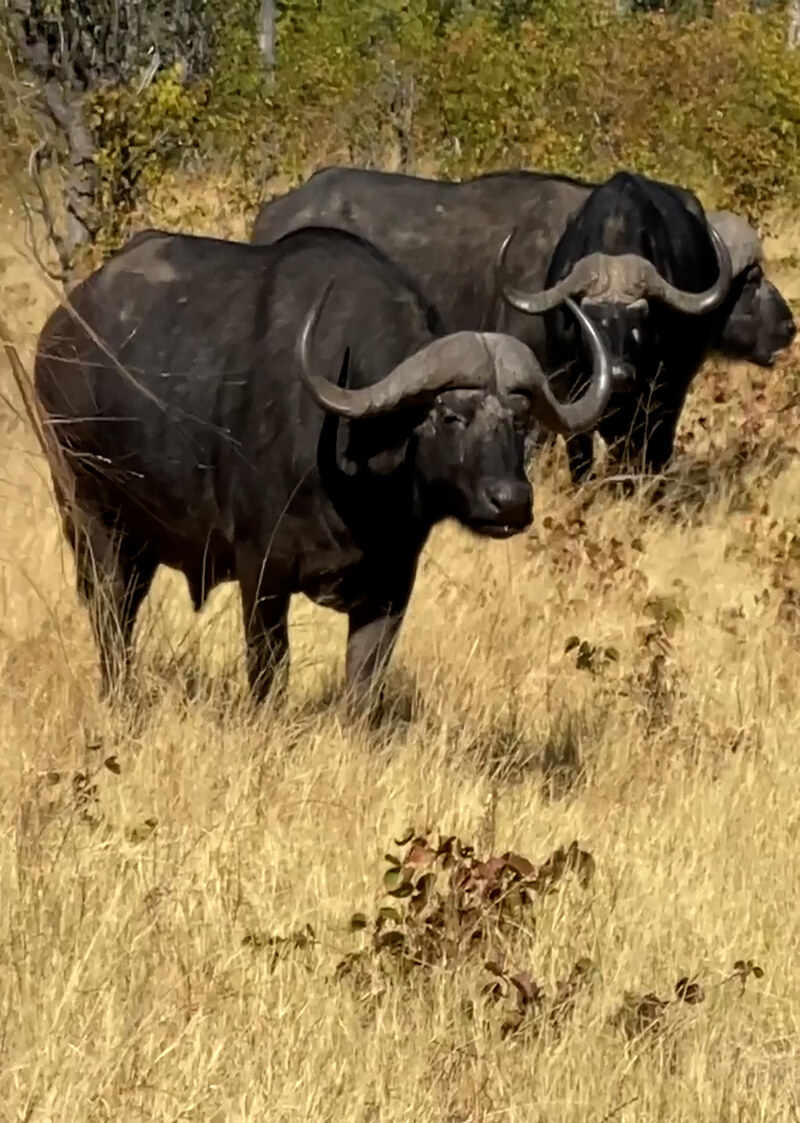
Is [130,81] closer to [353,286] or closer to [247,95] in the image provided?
[247,95]

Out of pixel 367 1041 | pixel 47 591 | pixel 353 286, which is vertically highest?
pixel 353 286

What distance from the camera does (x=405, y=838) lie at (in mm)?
4742

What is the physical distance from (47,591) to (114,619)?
119 cm

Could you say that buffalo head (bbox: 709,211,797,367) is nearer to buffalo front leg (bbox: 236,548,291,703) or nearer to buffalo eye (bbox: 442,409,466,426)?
buffalo front leg (bbox: 236,548,291,703)

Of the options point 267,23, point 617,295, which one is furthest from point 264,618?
point 267,23

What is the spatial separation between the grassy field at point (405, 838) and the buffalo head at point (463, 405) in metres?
0.76

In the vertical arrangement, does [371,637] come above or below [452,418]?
below

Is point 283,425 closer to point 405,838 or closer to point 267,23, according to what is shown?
point 405,838

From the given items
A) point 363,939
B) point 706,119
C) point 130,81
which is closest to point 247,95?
point 706,119

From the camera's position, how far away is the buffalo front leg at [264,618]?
6324 mm

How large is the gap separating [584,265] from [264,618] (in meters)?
4.79

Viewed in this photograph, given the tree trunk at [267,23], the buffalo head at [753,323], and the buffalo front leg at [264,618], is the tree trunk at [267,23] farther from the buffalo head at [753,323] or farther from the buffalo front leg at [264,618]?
the buffalo front leg at [264,618]

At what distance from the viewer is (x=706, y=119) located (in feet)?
58.3

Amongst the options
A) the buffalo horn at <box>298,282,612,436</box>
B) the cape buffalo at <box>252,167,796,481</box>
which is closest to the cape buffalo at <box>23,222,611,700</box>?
the buffalo horn at <box>298,282,612,436</box>
